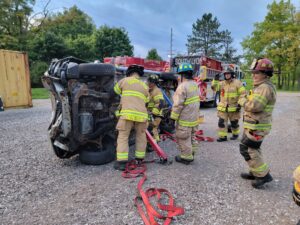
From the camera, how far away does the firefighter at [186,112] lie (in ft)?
13.8

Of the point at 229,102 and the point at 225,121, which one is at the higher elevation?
the point at 229,102

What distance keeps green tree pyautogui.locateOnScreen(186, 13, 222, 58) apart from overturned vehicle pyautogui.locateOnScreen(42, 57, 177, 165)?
5963cm

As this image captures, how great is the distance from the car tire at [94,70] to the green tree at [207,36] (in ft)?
A: 196

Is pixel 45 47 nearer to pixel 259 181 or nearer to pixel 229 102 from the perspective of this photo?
pixel 229 102

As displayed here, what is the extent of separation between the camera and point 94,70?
3777mm

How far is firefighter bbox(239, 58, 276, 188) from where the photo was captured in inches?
128

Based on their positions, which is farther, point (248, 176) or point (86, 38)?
point (86, 38)

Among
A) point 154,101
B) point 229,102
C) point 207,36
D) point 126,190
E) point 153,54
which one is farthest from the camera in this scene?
point 207,36

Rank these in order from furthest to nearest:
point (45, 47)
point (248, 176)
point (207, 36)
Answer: point (207, 36) → point (45, 47) → point (248, 176)

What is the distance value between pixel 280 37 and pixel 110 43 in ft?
69.1

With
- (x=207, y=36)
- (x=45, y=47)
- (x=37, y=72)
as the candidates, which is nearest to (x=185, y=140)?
(x=37, y=72)

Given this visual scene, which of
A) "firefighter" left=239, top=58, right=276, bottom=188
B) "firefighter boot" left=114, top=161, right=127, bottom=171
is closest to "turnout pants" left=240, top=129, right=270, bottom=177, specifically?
"firefighter" left=239, top=58, right=276, bottom=188

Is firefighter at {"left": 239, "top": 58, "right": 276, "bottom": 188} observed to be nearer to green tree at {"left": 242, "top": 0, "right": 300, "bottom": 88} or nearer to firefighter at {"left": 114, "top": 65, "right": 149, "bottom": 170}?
firefighter at {"left": 114, "top": 65, "right": 149, "bottom": 170}

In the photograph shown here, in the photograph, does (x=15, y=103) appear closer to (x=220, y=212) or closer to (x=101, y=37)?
(x=220, y=212)
